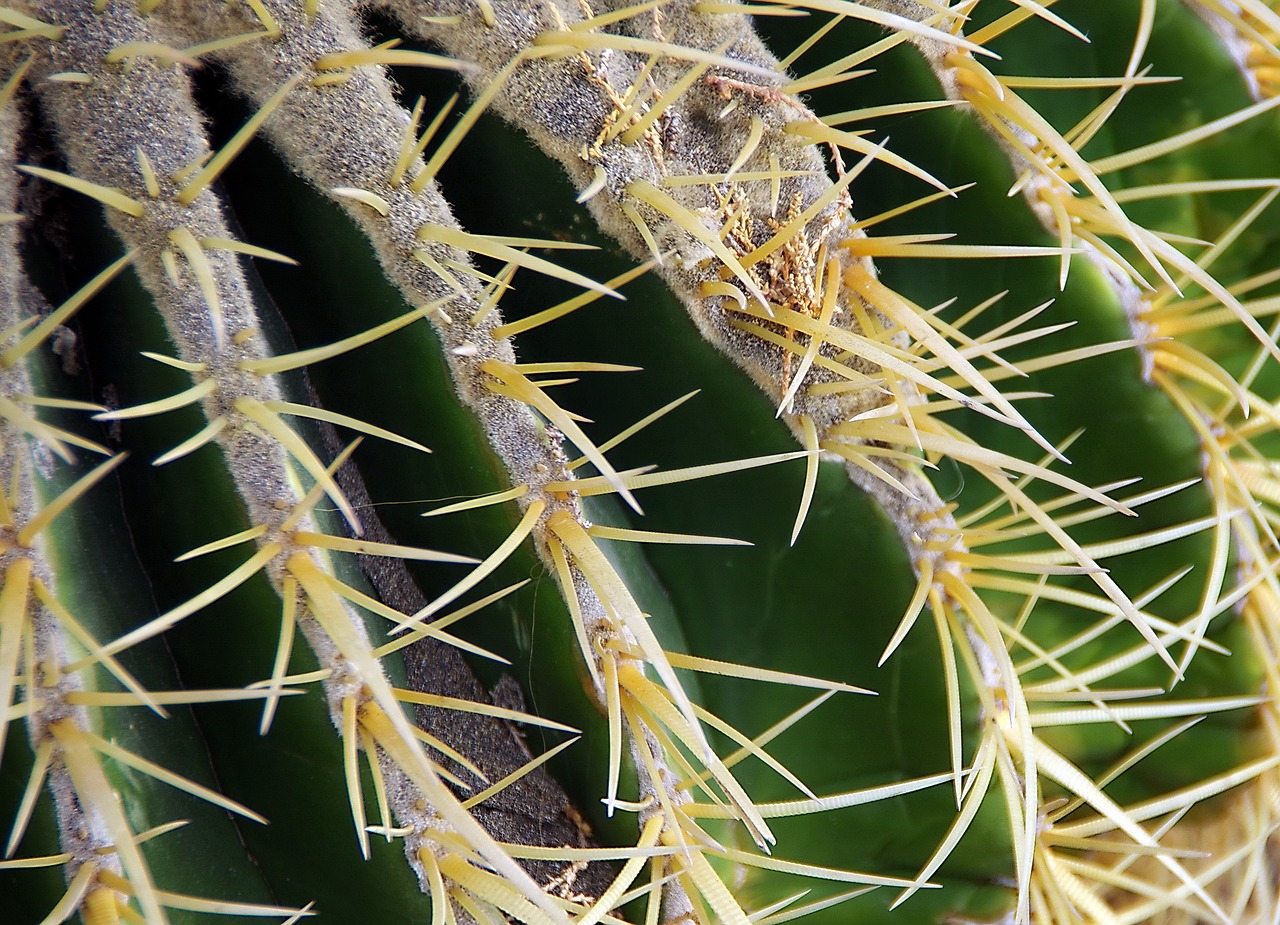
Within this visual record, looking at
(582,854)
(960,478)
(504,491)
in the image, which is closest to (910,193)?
(960,478)

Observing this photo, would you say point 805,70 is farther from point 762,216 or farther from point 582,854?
point 582,854

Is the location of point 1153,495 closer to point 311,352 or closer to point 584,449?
point 584,449

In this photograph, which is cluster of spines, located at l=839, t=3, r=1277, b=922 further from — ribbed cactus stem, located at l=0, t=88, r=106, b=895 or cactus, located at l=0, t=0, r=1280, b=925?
ribbed cactus stem, located at l=0, t=88, r=106, b=895

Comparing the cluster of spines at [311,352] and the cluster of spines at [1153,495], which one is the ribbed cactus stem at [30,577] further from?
the cluster of spines at [1153,495]

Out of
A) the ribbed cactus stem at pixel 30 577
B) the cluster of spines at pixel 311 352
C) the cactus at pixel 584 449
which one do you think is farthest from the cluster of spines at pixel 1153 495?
the ribbed cactus stem at pixel 30 577

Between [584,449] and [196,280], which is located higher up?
[196,280]

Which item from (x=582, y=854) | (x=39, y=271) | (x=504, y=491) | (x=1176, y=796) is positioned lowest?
(x=1176, y=796)

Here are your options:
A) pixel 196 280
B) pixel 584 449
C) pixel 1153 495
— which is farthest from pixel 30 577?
pixel 1153 495

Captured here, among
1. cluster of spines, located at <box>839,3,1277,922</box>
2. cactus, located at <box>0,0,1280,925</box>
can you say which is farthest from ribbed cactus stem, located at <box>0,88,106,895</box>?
cluster of spines, located at <box>839,3,1277,922</box>
